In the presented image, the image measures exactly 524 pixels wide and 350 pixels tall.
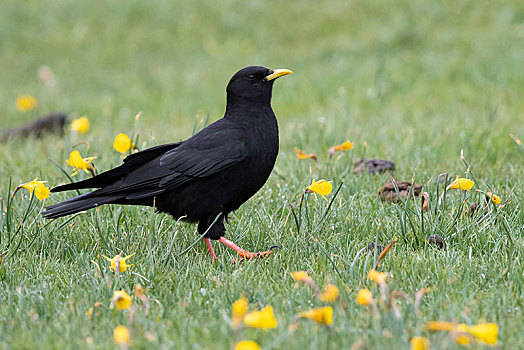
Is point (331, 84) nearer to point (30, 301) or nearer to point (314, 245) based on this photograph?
point (314, 245)

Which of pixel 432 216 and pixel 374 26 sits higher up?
pixel 374 26

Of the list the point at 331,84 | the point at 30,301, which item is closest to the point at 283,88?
the point at 331,84

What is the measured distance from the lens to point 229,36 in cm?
1256

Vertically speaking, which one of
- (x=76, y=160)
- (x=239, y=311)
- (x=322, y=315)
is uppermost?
(x=76, y=160)

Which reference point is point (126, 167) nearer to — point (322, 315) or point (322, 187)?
point (322, 187)

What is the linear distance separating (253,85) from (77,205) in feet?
4.25

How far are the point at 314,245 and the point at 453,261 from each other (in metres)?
0.75

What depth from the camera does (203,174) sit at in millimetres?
3848

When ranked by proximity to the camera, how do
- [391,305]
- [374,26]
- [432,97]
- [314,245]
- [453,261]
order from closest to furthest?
1. [391,305]
2. [453,261]
3. [314,245]
4. [432,97]
5. [374,26]

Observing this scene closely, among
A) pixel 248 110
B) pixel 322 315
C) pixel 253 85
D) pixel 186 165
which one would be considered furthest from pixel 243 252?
pixel 322 315

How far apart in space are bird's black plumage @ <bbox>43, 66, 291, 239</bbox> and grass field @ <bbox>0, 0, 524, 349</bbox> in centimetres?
19

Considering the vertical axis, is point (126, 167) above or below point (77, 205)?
above

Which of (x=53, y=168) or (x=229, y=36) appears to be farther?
(x=229, y=36)

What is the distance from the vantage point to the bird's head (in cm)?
412
